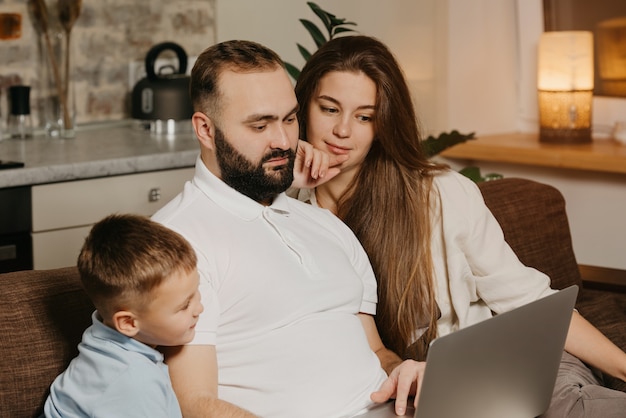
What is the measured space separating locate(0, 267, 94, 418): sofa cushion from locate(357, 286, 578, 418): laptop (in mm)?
533

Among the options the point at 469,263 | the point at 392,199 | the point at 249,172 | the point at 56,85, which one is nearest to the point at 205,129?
the point at 249,172

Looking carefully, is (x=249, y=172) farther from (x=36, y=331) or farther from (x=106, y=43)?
(x=106, y=43)

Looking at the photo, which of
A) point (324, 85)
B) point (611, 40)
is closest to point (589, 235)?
point (611, 40)

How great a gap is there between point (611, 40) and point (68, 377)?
10.1 ft

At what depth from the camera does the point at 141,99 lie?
3625 millimetres

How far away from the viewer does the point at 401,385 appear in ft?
5.71

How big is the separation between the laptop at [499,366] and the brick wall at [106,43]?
7.18 feet

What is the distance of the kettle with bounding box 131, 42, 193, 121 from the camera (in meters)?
3.58

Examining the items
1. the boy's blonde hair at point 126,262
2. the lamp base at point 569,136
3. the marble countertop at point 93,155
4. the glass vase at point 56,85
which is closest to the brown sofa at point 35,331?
the boy's blonde hair at point 126,262

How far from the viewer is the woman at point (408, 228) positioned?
2.15m

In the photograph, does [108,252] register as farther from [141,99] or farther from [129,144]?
[141,99]

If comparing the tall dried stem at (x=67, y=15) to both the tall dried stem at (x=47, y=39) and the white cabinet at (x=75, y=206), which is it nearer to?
the tall dried stem at (x=47, y=39)

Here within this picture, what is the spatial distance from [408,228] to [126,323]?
823 mm

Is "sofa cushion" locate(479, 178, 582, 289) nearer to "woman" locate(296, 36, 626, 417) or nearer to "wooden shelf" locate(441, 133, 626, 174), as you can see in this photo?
"woman" locate(296, 36, 626, 417)
